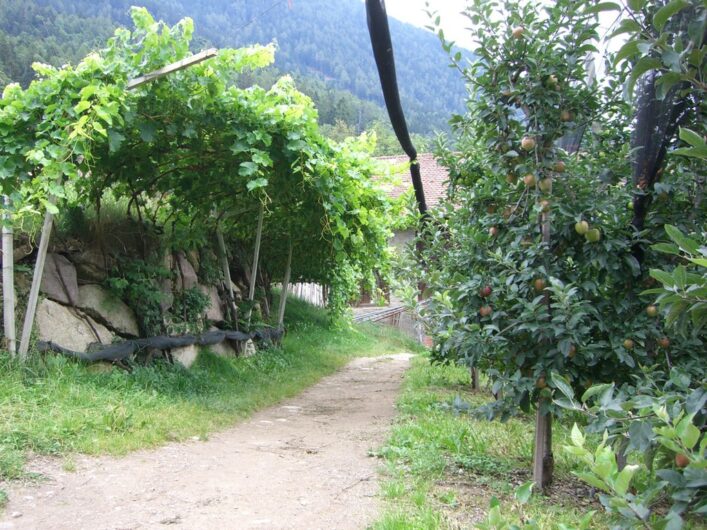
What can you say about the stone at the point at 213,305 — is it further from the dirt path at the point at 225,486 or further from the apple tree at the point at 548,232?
the apple tree at the point at 548,232

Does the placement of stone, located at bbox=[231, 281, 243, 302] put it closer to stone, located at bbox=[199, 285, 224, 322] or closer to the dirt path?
stone, located at bbox=[199, 285, 224, 322]

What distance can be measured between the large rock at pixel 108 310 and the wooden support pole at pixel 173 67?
251 centimetres

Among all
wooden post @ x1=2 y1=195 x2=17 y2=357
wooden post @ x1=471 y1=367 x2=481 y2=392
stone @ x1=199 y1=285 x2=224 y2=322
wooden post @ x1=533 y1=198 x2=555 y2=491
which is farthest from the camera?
stone @ x1=199 y1=285 x2=224 y2=322

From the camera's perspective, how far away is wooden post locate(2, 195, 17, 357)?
5520 millimetres

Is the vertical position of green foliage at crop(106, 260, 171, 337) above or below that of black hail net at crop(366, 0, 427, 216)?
below

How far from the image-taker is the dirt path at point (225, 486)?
3.34 meters

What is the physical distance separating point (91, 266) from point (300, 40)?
1746 inches

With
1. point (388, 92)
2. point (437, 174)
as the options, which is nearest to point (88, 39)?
point (437, 174)

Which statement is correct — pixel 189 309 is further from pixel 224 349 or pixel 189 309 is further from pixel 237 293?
pixel 237 293

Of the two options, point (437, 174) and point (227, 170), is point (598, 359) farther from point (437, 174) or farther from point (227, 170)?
point (437, 174)

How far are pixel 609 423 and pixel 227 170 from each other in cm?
631

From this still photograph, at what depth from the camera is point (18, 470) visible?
12.5 ft

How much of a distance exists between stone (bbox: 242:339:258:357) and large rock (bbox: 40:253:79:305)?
3292mm

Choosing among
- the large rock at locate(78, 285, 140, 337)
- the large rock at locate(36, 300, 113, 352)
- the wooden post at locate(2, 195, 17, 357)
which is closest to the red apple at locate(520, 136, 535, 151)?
the wooden post at locate(2, 195, 17, 357)
